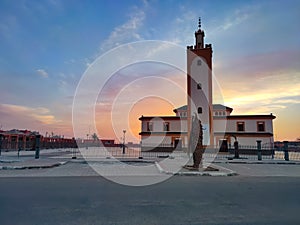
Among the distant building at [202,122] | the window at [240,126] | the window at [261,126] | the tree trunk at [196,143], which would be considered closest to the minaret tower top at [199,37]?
the distant building at [202,122]

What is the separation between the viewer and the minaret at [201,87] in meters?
31.7

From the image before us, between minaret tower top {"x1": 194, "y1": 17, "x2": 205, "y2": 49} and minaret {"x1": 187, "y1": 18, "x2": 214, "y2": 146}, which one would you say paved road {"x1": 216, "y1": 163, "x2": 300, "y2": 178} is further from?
minaret tower top {"x1": 194, "y1": 17, "x2": 205, "y2": 49}

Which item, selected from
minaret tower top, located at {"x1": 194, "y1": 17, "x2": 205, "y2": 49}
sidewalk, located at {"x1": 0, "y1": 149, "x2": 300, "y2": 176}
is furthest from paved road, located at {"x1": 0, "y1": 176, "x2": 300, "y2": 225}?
minaret tower top, located at {"x1": 194, "y1": 17, "x2": 205, "y2": 49}

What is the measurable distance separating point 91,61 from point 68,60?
5.18 ft

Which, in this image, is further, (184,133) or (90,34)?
(184,133)

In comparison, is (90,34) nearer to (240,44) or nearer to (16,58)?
(16,58)

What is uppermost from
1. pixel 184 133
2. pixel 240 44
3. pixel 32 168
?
pixel 240 44

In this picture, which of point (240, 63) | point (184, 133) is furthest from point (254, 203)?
point (184, 133)

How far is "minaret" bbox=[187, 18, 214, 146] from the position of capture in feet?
104

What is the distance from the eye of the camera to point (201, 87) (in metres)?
31.9

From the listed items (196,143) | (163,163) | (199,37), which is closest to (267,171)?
(196,143)

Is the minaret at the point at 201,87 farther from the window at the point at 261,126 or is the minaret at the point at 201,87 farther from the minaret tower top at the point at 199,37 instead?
the window at the point at 261,126

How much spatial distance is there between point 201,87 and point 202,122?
4812mm

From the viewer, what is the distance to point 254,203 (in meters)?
5.48
